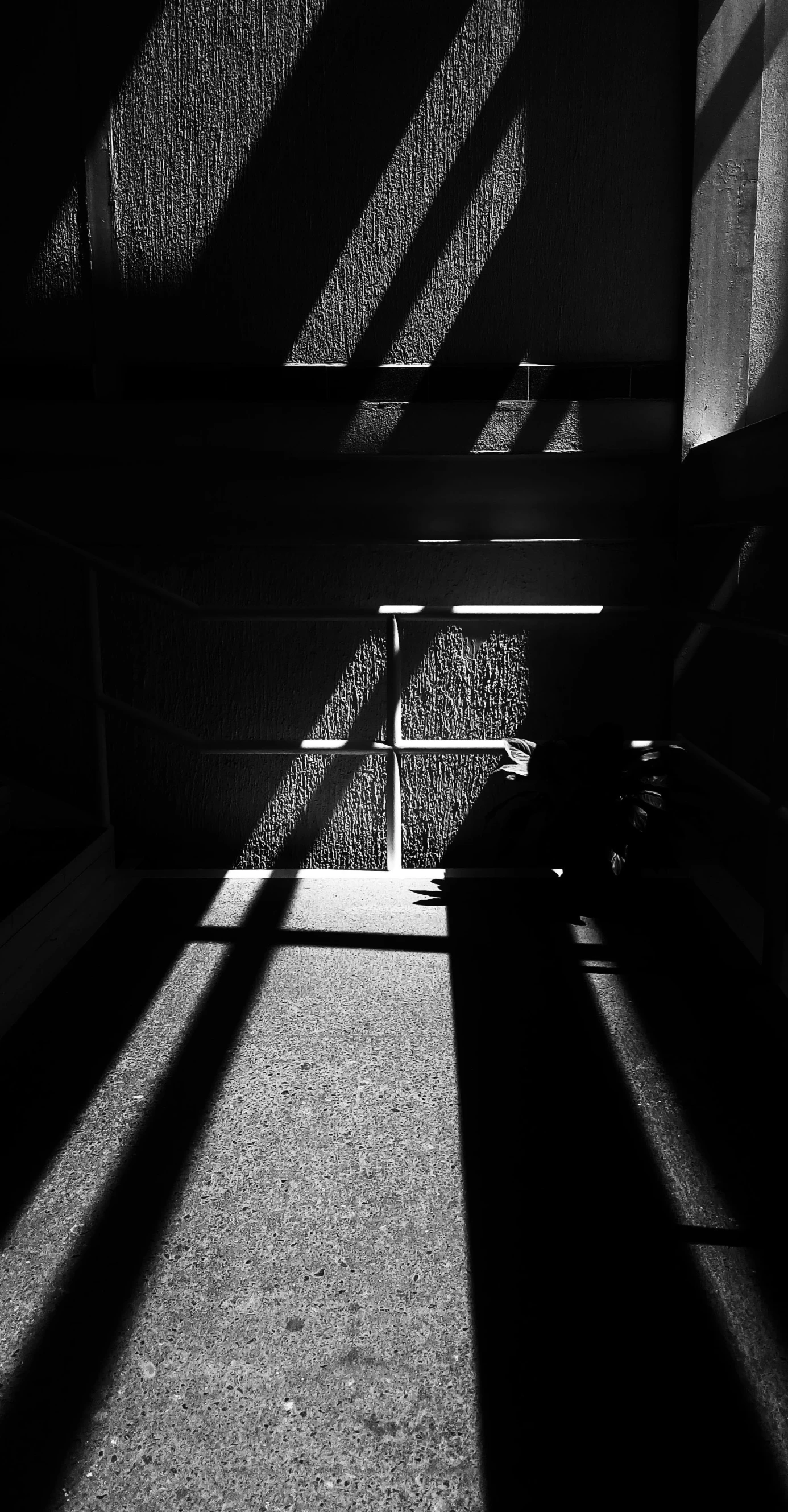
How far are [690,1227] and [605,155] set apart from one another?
2852 millimetres

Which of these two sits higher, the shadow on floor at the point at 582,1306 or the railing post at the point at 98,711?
the railing post at the point at 98,711

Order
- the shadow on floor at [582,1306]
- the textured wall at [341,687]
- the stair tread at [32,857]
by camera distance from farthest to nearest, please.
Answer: the textured wall at [341,687]
the stair tread at [32,857]
the shadow on floor at [582,1306]

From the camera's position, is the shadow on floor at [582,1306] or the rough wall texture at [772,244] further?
the rough wall texture at [772,244]

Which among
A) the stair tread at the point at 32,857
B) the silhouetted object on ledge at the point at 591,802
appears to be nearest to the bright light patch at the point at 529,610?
the silhouetted object on ledge at the point at 591,802

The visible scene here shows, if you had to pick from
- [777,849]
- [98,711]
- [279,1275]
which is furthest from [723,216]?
[279,1275]

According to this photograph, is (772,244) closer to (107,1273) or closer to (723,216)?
(723,216)

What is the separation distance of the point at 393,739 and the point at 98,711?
35.9 inches

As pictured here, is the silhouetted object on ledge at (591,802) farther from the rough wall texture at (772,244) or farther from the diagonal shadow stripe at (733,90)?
the diagonal shadow stripe at (733,90)

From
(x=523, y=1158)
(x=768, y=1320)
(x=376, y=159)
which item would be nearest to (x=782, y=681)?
(x=523, y=1158)

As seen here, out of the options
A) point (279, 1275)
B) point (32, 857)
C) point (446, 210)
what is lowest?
point (279, 1275)

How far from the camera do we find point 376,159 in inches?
119

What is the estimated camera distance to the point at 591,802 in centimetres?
279

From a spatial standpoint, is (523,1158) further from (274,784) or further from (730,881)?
(274,784)

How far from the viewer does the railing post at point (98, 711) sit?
9.98 ft
